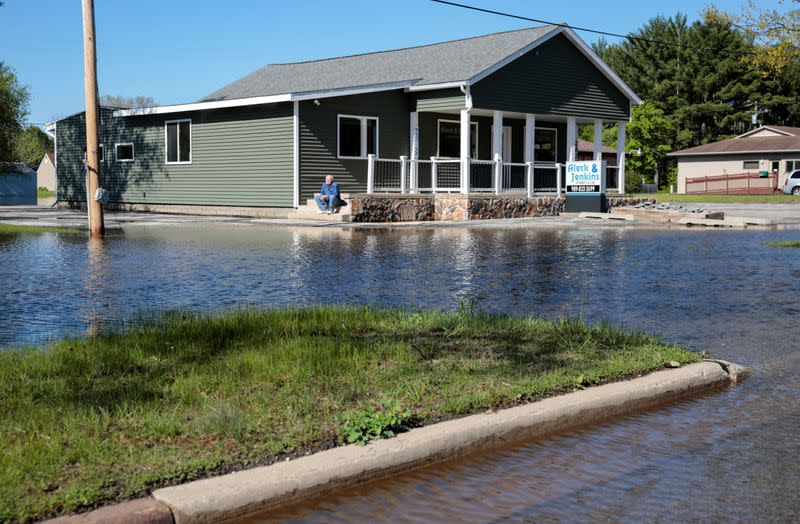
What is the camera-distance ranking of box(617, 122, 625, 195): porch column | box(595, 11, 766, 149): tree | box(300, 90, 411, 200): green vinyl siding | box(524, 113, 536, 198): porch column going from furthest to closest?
box(595, 11, 766, 149): tree → box(617, 122, 625, 195): porch column → box(524, 113, 536, 198): porch column → box(300, 90, 411, 200): green vinyl siding

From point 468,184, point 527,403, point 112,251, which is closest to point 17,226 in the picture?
point 112,251

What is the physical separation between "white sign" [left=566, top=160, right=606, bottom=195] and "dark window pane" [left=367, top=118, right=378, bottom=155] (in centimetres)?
665

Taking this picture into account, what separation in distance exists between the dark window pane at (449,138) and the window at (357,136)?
3478mm

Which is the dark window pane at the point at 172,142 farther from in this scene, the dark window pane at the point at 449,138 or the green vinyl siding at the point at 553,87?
the green vinyl siding at the point at 553,87

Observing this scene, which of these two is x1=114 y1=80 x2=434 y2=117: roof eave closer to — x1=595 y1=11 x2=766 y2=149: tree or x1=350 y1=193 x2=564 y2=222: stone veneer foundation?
x1=350 y1=193 x2=564 y2=222: stone veneer foundation

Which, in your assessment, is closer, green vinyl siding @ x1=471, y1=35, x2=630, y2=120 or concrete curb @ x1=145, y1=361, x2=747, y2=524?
concrete curb @ x1=145, y1=361, x2=747, y2=524

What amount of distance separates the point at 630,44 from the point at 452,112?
2374 inches

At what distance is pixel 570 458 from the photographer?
4.82 m

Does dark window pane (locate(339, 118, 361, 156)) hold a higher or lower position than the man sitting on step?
higher

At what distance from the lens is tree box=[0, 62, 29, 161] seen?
40031mm

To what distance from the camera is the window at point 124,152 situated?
1410 inches

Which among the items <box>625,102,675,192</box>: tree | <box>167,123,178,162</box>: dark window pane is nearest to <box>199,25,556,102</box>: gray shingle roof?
<box>167,123,178,162</box>: dark window pane

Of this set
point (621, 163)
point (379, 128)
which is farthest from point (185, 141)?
point (621, 163)

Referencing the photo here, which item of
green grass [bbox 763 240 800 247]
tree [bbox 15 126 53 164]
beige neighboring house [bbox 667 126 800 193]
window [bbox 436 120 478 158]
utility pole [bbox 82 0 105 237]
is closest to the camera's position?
green grass [bbox 763 240 800 247]
